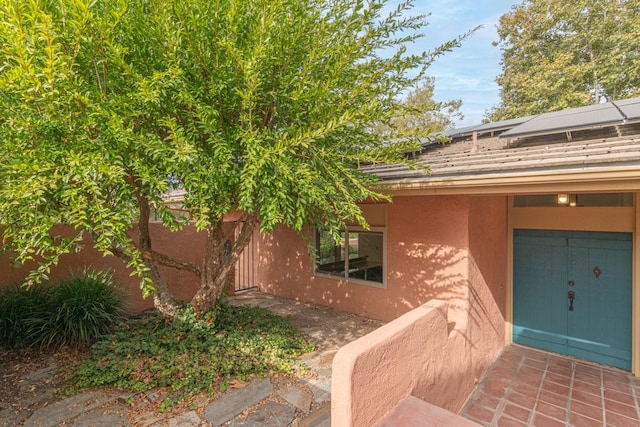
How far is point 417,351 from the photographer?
11.1ft

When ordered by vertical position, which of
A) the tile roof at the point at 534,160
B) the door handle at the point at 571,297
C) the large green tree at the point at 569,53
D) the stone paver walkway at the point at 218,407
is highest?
the large green tree at the point at 569,53

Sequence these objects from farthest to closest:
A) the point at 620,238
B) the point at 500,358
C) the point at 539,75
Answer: the point at 539,75, the point at 500,358, the point at 620,238

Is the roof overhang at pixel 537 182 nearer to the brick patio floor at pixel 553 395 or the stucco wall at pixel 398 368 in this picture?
the stucco wall at pixel 398 368

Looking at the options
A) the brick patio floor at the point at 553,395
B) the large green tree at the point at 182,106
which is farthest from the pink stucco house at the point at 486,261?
the large green tree at the point at 182,106

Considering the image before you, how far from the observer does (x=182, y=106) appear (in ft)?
12.5

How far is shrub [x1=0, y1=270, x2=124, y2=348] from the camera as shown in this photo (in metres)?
4.86

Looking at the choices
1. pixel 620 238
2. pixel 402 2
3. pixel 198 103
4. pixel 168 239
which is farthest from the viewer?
pixel 168 239

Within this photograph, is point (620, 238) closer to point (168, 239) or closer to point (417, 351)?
point (417, 351)

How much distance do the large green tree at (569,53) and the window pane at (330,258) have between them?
16272 mm

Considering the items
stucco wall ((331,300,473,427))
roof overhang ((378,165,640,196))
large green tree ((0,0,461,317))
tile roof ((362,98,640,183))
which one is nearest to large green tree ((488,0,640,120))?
tile roof ((362,98,640,183))

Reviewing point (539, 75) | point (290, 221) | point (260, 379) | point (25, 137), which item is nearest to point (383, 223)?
point (290, 221)

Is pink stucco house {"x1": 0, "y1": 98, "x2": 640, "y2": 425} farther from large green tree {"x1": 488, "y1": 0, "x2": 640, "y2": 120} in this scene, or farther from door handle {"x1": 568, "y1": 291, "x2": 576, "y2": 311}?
large green tree {"x1": 488, "y1": 0, "x2": 640, "y2": 120}

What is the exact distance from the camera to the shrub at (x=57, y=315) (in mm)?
4863

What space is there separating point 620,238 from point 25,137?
8441mm
